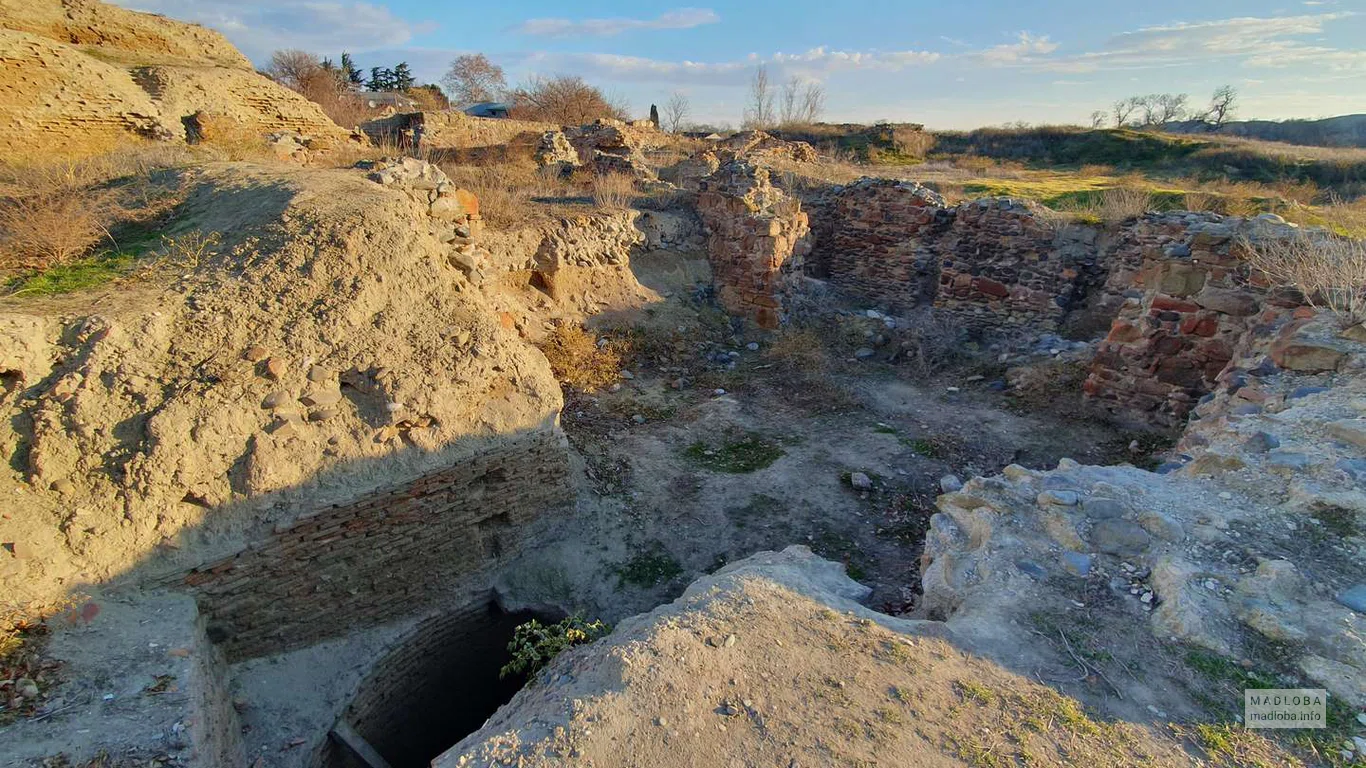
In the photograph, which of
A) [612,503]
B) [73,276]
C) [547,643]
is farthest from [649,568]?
[73,276]

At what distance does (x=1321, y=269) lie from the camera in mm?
5234

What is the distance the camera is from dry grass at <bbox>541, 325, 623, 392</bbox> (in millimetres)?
7305

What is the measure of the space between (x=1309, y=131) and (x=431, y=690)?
42876mm

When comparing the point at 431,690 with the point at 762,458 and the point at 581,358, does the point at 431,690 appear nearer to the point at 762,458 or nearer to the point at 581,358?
the point at 762,458

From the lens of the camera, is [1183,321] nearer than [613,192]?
Yes

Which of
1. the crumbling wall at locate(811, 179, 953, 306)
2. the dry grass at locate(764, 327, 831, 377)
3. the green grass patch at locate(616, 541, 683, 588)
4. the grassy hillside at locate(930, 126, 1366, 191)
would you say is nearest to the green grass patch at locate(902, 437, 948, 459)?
the dry grass at locate(764, 327, 831, 377)

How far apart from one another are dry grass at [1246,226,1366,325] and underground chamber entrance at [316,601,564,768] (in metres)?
6.65

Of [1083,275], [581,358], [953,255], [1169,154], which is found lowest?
[581,358]

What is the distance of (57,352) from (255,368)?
1.01 metres

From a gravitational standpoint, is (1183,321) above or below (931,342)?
above

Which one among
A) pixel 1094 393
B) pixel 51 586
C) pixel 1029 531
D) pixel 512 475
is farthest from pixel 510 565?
pixel 1094 393

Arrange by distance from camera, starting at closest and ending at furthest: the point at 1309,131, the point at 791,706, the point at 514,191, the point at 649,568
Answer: the point at 791,706 → the point at 649,568 → the point at 514,191 → the point at 1309,131

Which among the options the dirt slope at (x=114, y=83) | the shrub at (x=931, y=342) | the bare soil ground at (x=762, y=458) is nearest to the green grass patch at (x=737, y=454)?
the bare soil ground at (x=762, y=458)

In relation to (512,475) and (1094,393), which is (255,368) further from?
(1094,393)
